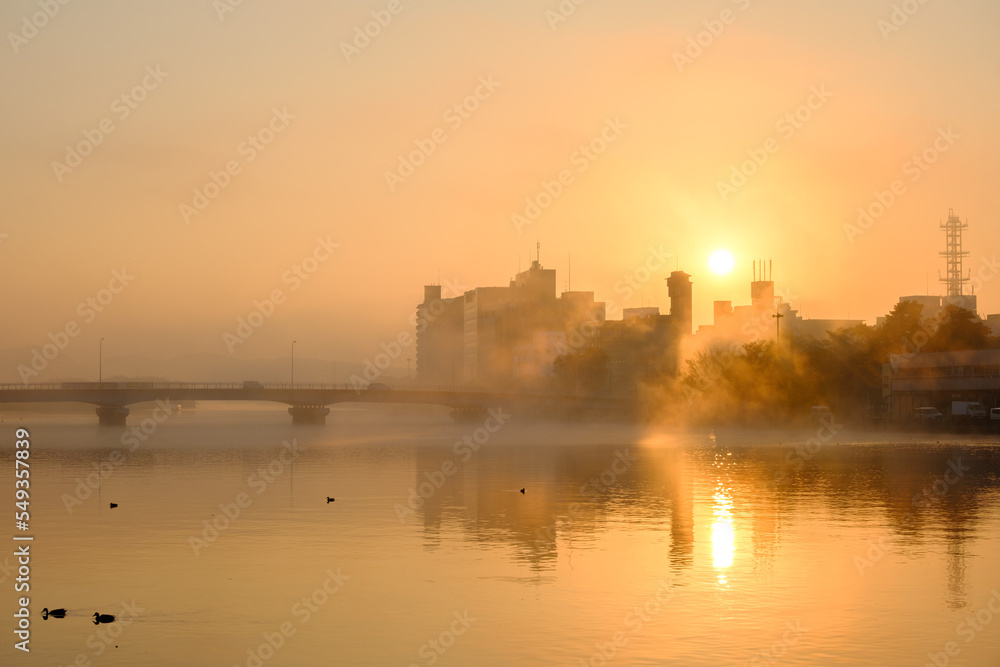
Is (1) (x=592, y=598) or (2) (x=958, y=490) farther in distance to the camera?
(2) (x=958, y=490)

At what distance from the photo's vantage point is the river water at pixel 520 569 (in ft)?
95.5

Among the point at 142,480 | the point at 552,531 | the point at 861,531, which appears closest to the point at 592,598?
the point at 552,531

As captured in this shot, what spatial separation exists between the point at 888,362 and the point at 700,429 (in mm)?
27957

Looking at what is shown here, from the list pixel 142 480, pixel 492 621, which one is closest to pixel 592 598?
pixel 492 621

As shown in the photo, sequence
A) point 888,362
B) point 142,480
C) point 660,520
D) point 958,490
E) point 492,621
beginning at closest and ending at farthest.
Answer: point 492,621, point 660,520, point 958,490, point 142,480, point 888,362

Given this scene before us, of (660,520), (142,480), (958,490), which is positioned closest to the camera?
(660,520)

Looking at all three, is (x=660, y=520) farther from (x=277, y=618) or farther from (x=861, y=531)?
(x=277, y=618)

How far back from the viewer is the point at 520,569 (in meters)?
40.0

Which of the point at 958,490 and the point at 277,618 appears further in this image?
the point at 958,490

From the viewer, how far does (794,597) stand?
34.6 m

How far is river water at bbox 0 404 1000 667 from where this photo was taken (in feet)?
95.5

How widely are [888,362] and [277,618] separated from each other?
14286cm

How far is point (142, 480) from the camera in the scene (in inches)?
3297

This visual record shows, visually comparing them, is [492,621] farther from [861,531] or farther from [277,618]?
[861,531]
